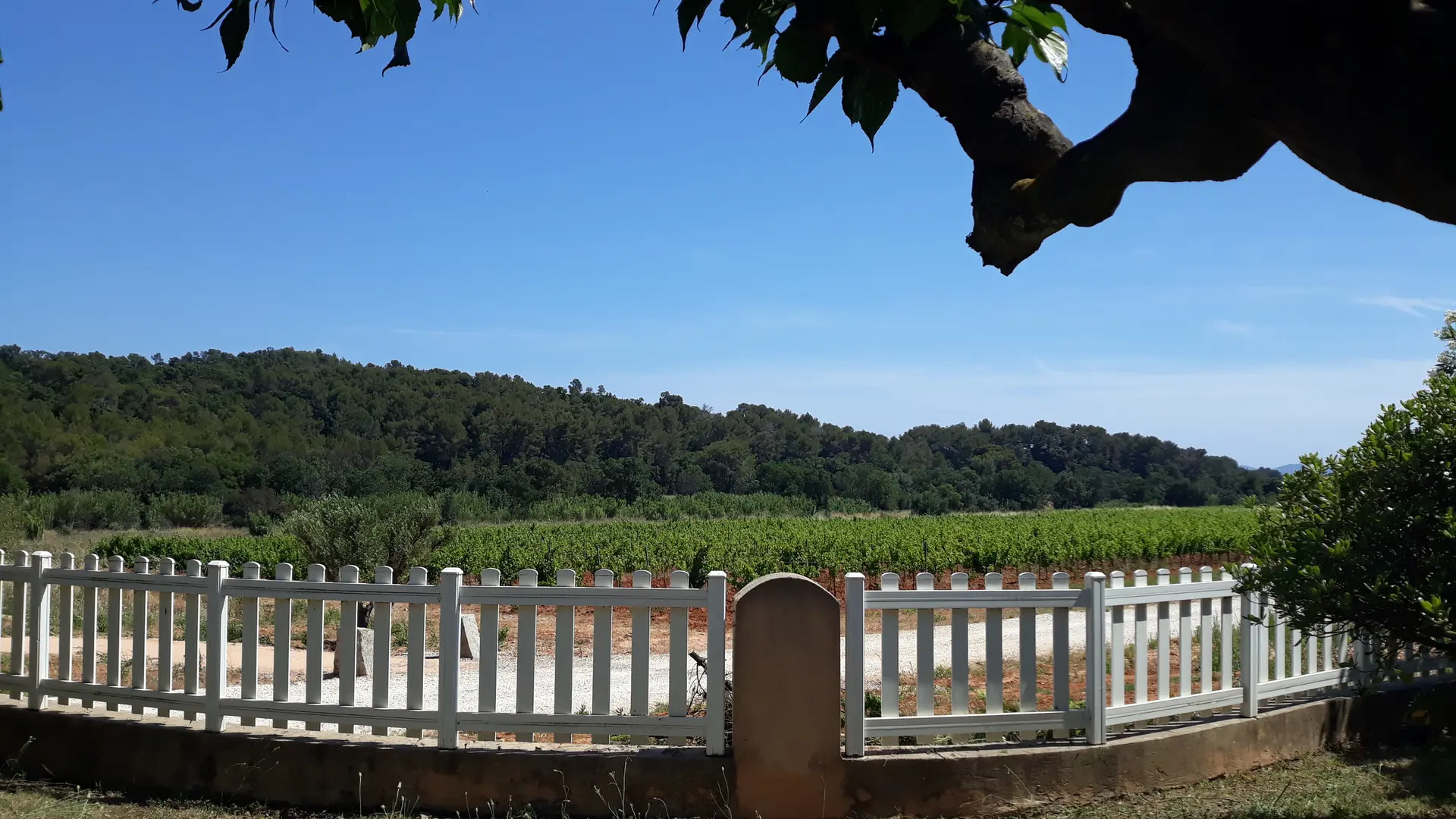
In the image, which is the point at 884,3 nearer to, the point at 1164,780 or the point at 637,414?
the point at 1164,780

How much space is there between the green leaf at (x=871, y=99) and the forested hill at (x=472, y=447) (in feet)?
170

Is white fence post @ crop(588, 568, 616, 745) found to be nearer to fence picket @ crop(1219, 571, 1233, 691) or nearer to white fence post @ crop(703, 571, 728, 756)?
white fence post @ crop(703, 571, 728, 756)

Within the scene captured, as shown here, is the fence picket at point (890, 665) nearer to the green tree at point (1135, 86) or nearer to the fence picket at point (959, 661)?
the fence picket at point (959, 661)

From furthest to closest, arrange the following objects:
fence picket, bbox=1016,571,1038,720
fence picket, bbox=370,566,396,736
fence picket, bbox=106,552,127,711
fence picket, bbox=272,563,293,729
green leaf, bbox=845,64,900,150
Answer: fence picket, bbox=106,552,127,711 → fence picket, bbox=272,563,293,729 → fence picket, bbox=1016,571,1038,720 → fence picket, bbox=370,566,396,736 → green leaf, bbox=845,64,900,150

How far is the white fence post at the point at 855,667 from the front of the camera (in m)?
5.21

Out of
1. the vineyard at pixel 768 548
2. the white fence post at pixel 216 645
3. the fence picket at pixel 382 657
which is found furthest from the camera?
the vineyard at pixel 768 548

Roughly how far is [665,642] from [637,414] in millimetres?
76735

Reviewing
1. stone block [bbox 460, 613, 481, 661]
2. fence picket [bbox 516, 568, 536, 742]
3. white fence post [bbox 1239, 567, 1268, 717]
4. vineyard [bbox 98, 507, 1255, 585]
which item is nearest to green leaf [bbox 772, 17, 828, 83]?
fence picket [bbox 516, 568, 536, 742]

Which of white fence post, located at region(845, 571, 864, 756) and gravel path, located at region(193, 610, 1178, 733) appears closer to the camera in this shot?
white fence post, located at region(845, 571, 864, 756)

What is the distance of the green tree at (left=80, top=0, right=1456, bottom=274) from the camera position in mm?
2223

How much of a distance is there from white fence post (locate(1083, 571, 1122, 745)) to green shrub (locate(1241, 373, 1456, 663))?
0.77 meters

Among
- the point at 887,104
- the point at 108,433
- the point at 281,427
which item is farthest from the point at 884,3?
the point at 281,427

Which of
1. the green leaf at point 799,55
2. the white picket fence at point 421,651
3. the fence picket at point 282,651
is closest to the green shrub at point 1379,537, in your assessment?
the white picket fence at point 421,651

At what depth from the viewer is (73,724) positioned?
6.18 meters
